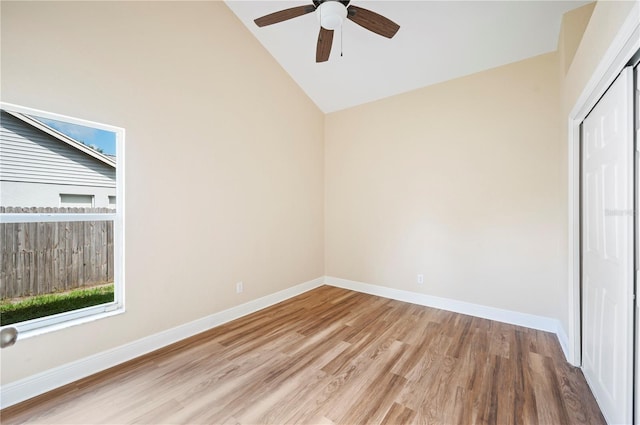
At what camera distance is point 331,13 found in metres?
2.09

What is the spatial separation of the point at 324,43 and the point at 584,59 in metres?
1.96

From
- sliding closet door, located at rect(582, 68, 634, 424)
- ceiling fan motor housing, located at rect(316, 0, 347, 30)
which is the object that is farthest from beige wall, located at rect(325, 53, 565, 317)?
ceiling fan motor housing, located at rect(316, 0, 347, 30)

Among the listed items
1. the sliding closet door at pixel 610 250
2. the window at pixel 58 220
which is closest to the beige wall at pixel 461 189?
the sliding closet door at pixel 610 250

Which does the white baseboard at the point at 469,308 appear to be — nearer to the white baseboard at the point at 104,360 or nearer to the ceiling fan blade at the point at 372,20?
the white baseboard at the point at 104,360

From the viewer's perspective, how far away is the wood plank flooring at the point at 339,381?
1.71 meters

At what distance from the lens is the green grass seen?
1891 millimetres

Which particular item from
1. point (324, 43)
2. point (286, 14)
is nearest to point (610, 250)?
point (324, 43)

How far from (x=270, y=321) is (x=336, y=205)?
2167 millimetres

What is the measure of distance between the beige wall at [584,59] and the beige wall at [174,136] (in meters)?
3.08

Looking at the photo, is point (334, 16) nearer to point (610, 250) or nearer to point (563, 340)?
point (610, 250)

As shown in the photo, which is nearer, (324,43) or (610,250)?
(610,250)

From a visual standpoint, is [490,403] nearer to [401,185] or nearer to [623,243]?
[623,243]

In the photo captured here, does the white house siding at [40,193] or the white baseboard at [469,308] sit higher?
the white house siding at [40,193]

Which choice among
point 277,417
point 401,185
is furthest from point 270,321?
point 401,185
